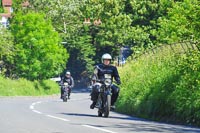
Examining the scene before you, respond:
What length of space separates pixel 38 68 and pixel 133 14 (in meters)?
11.0

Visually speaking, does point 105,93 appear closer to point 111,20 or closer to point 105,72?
point 105,72

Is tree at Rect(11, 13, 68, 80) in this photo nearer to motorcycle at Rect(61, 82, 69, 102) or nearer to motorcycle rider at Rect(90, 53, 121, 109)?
motorcycle at Rect(61, 82, 69, 102)

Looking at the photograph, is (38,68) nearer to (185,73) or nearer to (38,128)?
(185,73)

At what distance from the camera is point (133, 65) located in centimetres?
2888

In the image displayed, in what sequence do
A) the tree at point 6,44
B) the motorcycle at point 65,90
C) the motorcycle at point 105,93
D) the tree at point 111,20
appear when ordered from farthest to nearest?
the tree at point 111,20
the tree at point 6,44
the motorcycle at point 65,90
the motorcycle at point 105,93

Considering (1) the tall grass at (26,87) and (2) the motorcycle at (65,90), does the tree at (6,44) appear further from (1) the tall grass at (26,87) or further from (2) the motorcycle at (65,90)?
(2) the motorcycle at (65,90)

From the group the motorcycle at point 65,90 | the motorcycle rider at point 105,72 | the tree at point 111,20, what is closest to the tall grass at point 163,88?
the motorcycle rider at point 105,72

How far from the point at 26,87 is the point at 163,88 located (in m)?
38.1

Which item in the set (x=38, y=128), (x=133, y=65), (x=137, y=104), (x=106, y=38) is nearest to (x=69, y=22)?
(x=106, y=38)

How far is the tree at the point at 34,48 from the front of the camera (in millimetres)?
64562

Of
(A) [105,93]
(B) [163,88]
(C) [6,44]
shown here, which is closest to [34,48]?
(C) [6,44]

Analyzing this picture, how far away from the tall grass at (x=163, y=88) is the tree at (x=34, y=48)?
1413 inches

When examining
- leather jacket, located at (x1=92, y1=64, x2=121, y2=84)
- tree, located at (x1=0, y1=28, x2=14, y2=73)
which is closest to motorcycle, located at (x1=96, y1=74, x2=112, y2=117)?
leather jacket, located at (x1=92, y1=64, x2=121, y2=84)

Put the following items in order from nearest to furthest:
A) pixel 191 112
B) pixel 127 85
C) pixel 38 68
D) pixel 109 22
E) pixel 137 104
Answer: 1. pixel 191 112
2. pixel 137 104
3. pixel 127 85
4. pixel 38 68
5. pixel 109 22
